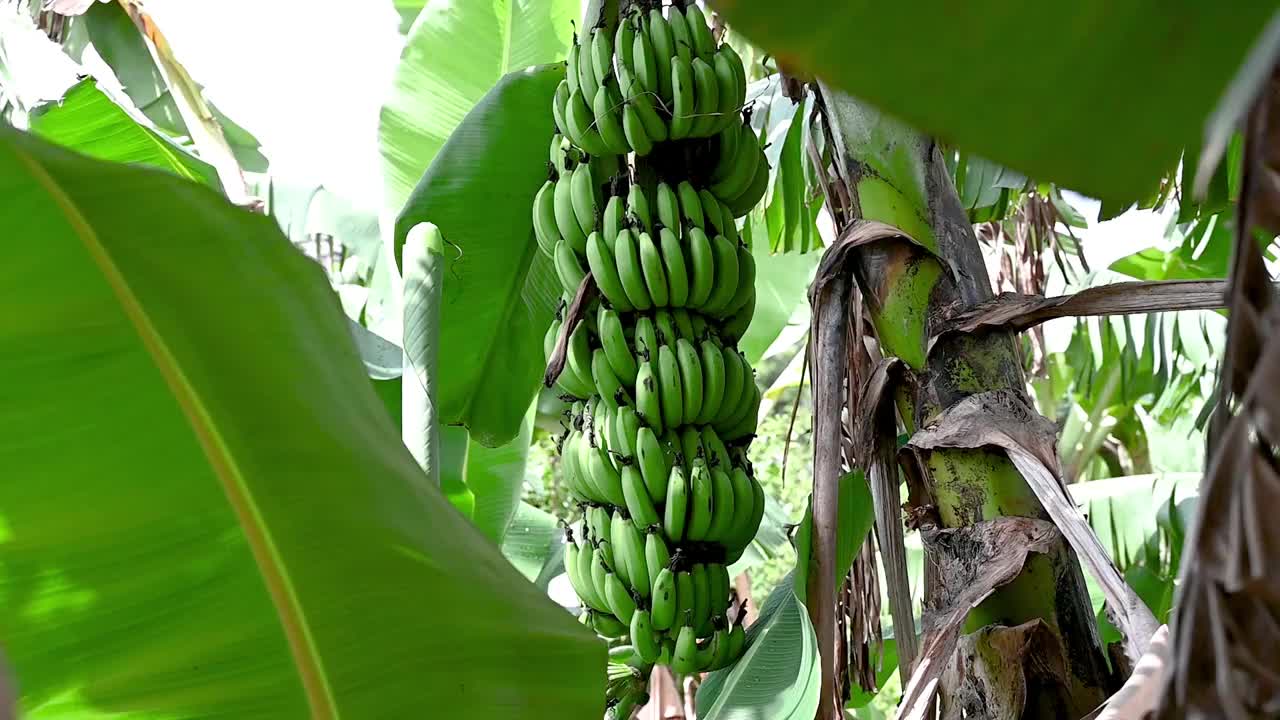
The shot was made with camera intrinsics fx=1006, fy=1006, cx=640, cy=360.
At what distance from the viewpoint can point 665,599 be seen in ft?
3.27

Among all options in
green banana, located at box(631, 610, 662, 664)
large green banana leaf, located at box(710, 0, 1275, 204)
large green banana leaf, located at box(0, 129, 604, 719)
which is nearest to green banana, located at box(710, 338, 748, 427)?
green banana, located at box(631, 610, 662, 664)

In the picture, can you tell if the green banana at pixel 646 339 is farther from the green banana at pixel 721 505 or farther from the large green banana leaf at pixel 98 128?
the large green banana leaf at pixel 98 128

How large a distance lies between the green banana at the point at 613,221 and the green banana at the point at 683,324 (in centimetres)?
10

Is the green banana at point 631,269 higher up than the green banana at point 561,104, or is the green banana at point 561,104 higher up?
the green banana at point 561,104

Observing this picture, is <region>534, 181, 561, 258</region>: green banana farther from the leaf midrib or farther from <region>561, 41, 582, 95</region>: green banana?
the leaf midrib

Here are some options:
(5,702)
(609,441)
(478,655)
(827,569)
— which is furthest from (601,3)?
(5,702)

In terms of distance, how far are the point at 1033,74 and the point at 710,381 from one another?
0.77m

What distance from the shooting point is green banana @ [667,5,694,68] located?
3.63ft

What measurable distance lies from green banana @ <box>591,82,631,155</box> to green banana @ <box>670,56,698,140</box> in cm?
6

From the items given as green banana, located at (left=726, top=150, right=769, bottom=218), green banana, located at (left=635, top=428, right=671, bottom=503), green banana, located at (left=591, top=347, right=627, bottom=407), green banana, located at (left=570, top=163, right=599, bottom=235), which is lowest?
green banana, located at (left=635, top=428, right=671, bottom=503)

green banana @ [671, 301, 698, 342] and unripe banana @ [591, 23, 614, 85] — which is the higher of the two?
unripe banana @ [591, 23, 614, 85]

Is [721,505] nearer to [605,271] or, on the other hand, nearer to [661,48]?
[605,271]

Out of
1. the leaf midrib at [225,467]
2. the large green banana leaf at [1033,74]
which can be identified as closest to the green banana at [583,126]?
the leaf midrib at [225,467]

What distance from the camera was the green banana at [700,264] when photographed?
1.05 m
